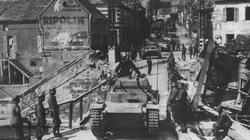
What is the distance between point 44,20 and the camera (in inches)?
1597

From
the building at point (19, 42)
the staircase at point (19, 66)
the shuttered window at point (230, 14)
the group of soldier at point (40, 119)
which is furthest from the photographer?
the building at point (19, 42)

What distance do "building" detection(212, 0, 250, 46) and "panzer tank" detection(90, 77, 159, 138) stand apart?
28.7 metres

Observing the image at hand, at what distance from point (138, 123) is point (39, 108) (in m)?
3.94

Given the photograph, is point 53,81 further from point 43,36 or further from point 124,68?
point 124,68

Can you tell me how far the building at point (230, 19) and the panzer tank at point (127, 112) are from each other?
28738 mm

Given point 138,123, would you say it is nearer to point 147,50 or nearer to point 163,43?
point 147,50

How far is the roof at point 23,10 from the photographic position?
46594mm

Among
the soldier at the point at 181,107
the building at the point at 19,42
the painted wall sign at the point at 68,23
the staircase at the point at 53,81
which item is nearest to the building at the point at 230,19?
the painted wall sign at the point at 68,23

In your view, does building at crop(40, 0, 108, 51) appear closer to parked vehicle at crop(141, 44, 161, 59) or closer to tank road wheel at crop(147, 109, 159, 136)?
parked vehicle at crop(141, 44, 161, 59)

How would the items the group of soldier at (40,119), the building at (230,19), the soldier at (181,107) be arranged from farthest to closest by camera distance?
the building at (230,19) < the soldier at (181,107) < the group of soldier at (40,119)

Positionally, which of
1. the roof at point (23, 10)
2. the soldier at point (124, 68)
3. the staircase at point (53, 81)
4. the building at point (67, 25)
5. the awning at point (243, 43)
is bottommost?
the staircase at point (53, 81)

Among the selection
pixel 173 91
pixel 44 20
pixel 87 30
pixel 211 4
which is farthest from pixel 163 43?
pixel 173 91

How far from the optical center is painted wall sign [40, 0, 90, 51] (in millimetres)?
40062

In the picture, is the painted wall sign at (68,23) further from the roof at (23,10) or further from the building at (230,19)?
the building at (230,19)
